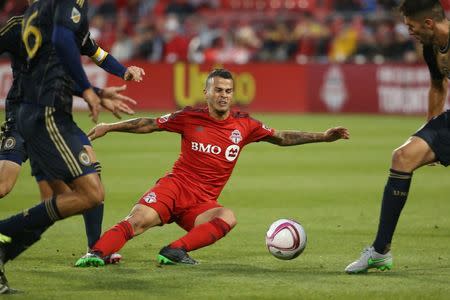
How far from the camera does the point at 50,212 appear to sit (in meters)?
6.92

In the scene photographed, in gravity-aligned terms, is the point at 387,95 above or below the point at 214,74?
below

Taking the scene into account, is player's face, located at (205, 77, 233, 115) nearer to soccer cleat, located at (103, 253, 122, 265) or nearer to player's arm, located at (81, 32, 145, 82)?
player's arm, located at (81, 32, 145, 82)

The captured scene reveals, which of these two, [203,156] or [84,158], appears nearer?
[84,158]

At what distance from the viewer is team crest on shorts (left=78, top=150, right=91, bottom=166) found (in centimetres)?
684

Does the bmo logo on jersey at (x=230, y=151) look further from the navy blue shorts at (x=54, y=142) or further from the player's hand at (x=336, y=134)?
the navy blue shorts at (x=54, y=142)

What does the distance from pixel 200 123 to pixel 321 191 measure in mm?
4699

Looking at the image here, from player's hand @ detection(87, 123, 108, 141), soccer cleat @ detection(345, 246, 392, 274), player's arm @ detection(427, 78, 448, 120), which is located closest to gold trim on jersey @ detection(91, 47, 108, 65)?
player's hand @ detection(87, 123, 108, 141)

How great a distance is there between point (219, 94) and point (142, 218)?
1324 mm

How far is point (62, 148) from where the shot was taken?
682 cm

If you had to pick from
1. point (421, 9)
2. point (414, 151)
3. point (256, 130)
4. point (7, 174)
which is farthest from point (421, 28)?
point (7, 174)

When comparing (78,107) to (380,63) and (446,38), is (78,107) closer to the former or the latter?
(380,63)

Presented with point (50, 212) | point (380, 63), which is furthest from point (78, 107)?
point (50, 212)

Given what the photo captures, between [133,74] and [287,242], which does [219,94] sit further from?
[287,242]

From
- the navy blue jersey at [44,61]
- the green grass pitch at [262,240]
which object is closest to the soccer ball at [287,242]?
the green grass pitch at [262,240]
